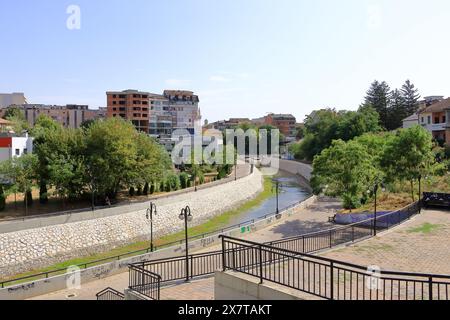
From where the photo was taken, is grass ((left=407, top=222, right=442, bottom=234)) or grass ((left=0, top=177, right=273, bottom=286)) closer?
grass ((left=407, top=222, right=442, bottom=234))

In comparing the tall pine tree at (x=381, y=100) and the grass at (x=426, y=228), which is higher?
the tall pine tree at (x=381, y=100)

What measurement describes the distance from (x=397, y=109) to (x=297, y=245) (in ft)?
252

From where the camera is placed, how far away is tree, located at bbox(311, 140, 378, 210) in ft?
95.5

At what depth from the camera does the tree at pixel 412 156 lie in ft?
94.0

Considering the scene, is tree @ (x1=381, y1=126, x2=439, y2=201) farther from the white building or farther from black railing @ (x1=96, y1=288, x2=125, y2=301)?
the white building

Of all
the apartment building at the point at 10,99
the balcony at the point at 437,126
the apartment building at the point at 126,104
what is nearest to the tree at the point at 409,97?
the balcony at the point at 437,126

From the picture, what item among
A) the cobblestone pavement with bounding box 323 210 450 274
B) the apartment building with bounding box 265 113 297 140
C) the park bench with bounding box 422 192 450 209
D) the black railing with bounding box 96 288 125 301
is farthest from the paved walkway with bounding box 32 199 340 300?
the apartment building with bounding box 265 113 297 140

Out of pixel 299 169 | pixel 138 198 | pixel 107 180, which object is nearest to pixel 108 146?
pixel 107 180

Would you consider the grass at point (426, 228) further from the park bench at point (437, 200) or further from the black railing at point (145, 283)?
the black railing at point (145, 283)

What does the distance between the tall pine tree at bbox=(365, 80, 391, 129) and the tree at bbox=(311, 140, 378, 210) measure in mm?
62368

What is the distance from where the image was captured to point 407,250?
1570 cm

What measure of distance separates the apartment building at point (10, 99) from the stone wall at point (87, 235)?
112885 millimetres

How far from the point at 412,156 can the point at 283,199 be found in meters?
23.6
